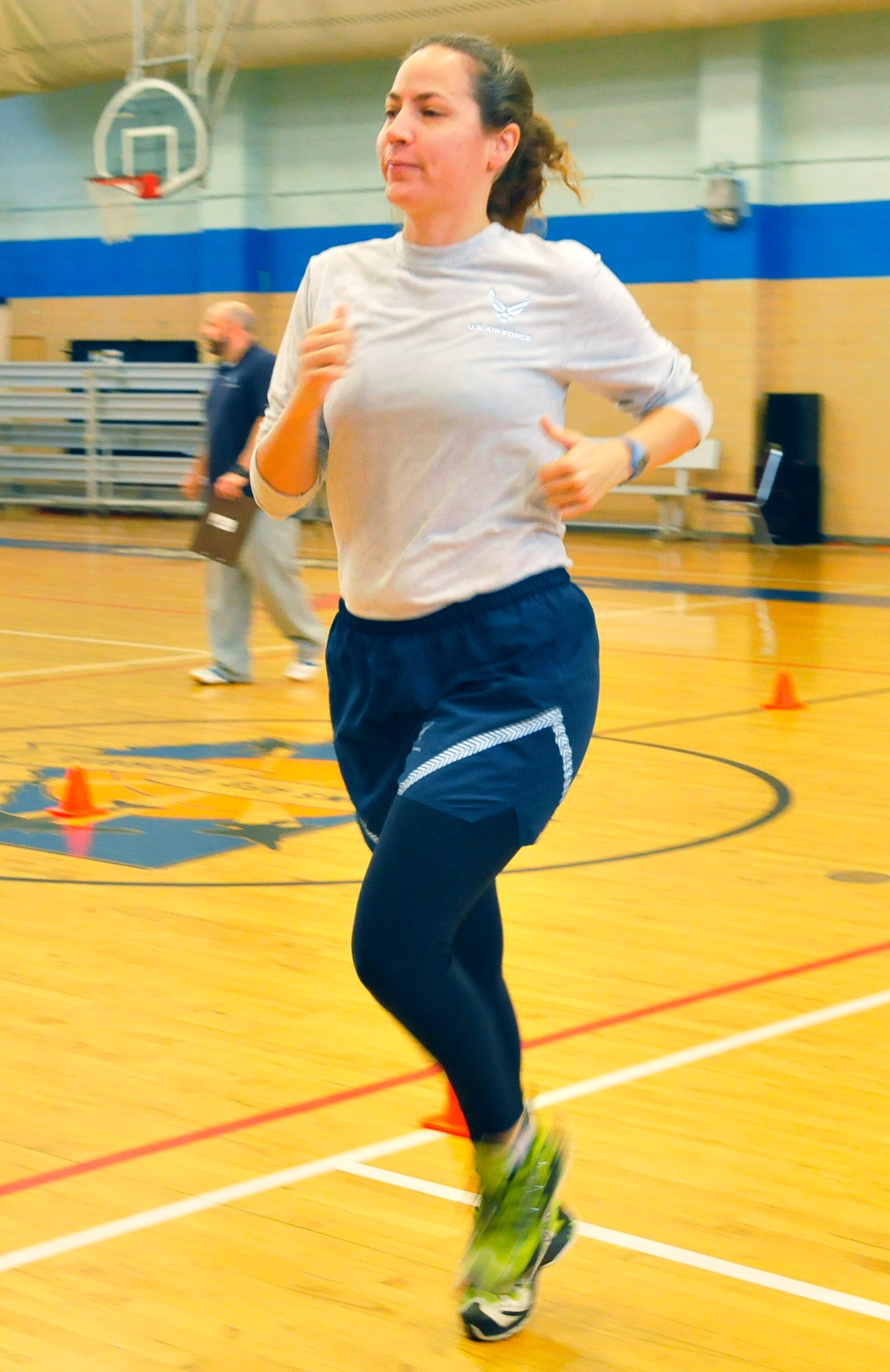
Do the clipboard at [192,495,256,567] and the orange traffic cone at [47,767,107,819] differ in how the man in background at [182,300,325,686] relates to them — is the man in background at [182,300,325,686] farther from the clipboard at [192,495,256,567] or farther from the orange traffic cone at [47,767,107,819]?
the orange traffic cone at [47,767,107,819]

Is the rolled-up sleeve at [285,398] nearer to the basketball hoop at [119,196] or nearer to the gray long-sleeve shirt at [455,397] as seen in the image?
the gray long-sleeve shirt at [455,397]

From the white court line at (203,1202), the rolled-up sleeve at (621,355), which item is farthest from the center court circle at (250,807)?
the rolled-up sleeve at (621,355)

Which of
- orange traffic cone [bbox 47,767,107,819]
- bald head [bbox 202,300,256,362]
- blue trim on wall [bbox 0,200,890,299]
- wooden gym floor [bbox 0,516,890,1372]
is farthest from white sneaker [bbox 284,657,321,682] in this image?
blue trim on wall [bbox 0,200,890,299]

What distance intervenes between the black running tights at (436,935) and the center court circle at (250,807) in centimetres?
259

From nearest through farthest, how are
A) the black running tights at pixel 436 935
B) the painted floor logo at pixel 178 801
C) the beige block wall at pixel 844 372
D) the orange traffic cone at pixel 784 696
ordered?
1. the black running tights at pixel 436 935
2. the painted floor logo at pixel 178 801
3. the orange traffic cone at pixel 784 696
4. the beige block wall at pixel 844 372

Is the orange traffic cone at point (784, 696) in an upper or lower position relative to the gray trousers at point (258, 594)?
lower

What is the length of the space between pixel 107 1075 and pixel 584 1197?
3.38 feet

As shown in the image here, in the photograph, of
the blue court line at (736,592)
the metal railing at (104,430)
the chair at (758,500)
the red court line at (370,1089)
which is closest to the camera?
the red court line at (370,1089)

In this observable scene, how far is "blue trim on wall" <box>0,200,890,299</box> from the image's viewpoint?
16844 mm

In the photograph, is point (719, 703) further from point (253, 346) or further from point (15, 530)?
point (15, 530)

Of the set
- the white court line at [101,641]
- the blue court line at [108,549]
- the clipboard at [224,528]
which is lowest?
the blue court line at [108,549]

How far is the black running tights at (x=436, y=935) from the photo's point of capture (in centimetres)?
233

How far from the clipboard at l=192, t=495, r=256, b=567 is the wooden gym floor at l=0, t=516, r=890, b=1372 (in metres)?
0.84

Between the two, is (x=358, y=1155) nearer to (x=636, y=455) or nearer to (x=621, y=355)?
(x=636, y=455)
